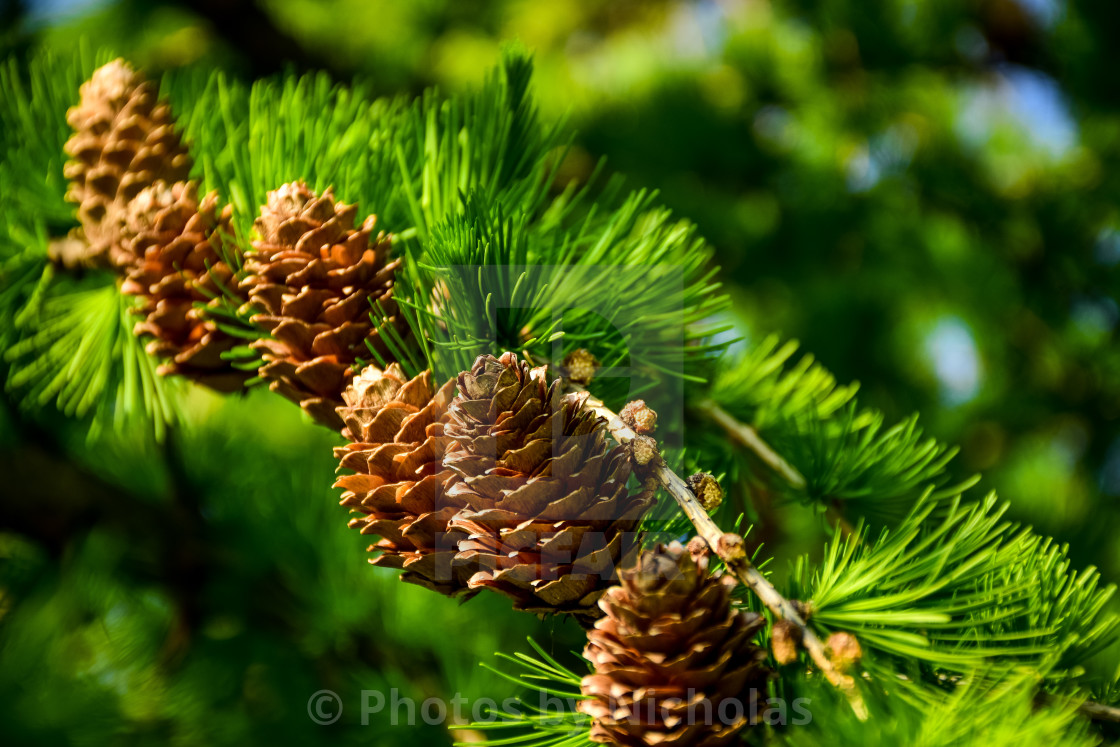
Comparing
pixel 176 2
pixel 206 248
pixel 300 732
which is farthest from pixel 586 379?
pixel 176 2

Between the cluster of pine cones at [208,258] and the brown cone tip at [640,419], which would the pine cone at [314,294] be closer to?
the cluster of pine cones at [208,258]

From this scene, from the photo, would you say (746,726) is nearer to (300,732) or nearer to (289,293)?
(289,293)

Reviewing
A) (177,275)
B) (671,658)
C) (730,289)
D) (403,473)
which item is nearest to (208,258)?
(177,275)

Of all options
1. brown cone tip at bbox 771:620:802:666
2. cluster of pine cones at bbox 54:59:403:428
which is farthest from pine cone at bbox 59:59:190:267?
brown cone tip at bbox 771:620:802:666

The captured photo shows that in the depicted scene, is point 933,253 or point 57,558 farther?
point 933,253

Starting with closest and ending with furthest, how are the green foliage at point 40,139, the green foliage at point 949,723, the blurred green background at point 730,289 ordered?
the green foliage at point 949,723 < the green foliage at point 40,139 < the blurred green background at point 730,289

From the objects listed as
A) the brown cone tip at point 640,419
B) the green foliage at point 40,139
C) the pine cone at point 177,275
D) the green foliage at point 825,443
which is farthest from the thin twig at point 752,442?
the green foliage at point 40,139

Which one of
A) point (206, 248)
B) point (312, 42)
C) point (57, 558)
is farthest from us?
point (312, 42)

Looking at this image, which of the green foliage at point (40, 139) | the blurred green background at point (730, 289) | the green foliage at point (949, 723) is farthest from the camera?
the blurred green background at point (730, 289)
